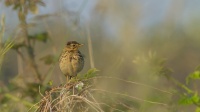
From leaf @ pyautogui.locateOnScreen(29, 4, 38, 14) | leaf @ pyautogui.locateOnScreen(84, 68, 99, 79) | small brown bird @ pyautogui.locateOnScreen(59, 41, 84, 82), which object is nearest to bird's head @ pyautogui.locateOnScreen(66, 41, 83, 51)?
small brown bird @ pyautogui.locateOnScreen(59, 41, 84, 82)

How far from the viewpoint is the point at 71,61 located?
4.55 meters

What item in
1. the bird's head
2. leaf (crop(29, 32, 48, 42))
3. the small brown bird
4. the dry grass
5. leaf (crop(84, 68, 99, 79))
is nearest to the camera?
the dry grass

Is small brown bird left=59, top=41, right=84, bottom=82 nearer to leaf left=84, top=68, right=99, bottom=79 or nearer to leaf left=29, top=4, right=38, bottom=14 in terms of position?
leaf left=29, top=4, right=38, bottom=14

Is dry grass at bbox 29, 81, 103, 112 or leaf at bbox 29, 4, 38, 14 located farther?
leaf at bbox 29, 4, 38, 14

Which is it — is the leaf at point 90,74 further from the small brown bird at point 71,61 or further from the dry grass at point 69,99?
the small brown bird at point 71,61

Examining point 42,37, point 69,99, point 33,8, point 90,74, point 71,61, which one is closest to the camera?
point 69,99

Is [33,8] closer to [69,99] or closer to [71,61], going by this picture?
[71,61]

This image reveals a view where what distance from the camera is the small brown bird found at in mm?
4383

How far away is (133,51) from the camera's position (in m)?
5.06

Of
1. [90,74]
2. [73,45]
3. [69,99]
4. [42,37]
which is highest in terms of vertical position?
[42,37]

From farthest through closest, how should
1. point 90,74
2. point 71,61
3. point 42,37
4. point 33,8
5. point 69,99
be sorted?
1. point 42,37
2. point 33,8
3. point 71,61
4. point 90,74
5. point 69,99

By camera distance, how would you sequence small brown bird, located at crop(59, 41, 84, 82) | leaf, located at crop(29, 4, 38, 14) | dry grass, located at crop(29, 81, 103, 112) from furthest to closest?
leaf, located at crop(29, 4, 38, 14) < small brown bird, located at crop(59, 41, 84, 82) < dry grass, located at crop(29, 81, 103, 112)

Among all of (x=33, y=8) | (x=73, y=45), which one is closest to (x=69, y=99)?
(x=73, y=45)

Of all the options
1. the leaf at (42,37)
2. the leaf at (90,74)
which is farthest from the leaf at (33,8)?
the leaf at (90,74)
